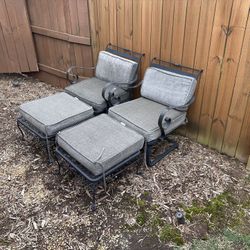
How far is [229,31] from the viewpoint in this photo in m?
2.39

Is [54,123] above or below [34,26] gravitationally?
below

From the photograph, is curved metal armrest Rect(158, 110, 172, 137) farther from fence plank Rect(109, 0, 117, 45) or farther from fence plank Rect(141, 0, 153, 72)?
fence plank Rect(109, 0, 117, 45)

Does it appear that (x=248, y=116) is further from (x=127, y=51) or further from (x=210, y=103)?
(x=127, y=51)

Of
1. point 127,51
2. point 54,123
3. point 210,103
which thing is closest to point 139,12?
point 127,51

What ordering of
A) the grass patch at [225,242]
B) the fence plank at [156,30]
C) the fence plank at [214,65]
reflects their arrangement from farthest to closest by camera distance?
the fence plank at [156,30] → the fence plank at [214,65] → the grass patch at [225,242]

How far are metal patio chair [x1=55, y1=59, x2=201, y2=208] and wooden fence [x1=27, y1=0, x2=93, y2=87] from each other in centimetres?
118

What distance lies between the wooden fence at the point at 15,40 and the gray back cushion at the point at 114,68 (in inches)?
60.3

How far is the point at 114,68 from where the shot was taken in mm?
3275

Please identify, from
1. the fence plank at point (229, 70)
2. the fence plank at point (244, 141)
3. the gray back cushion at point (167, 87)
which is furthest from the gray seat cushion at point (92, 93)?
the fence plank at point (244, 141)

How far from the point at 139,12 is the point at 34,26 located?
1.99 metres

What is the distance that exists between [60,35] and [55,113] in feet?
5.22

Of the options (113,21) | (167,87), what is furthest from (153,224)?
(113,21)

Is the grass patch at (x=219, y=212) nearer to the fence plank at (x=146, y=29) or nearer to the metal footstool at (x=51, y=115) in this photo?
the metal footstool at (x=51, y=115)

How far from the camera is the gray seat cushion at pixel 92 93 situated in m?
3.04
